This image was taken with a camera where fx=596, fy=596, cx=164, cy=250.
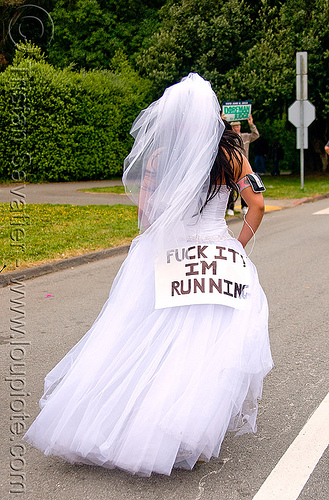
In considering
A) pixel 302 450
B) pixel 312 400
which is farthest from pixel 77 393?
pixel 312 400

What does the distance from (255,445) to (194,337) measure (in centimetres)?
83

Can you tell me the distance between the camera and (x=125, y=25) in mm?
31156

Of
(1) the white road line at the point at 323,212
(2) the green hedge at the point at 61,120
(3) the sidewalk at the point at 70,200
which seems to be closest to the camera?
(3) the sidewalk at the point at 70,200

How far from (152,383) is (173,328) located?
Answer: 0.30 metres

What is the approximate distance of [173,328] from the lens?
3.01 metres

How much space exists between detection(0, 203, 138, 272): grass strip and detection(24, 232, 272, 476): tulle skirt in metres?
5.06

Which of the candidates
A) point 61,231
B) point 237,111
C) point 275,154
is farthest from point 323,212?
point 275,154

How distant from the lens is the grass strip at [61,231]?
8648 millimetres

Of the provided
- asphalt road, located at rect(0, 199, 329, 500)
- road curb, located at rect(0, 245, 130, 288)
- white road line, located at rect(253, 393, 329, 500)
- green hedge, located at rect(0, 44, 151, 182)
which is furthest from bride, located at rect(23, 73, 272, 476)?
green hedge, located at rect(0, 44, 151, 182)

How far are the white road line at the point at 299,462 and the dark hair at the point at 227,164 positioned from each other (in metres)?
1.42

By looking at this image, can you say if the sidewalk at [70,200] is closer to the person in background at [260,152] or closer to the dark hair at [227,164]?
the dark hair at [227,164]

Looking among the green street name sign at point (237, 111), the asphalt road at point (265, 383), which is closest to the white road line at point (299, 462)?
the asphalt road at point (265, 383)

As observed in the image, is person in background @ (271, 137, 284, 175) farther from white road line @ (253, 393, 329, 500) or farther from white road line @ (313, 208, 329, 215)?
white road line @ (253, 393, 329, 500)

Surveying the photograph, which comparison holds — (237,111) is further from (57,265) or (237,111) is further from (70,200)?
(57,265)
